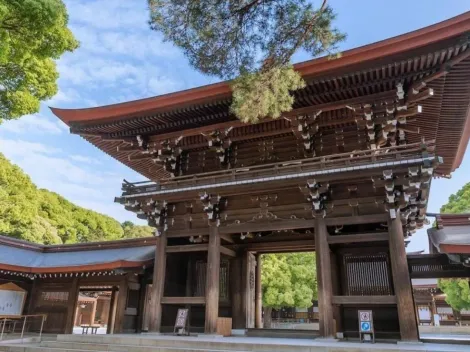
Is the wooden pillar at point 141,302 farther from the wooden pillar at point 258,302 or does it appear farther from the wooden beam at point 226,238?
the wooden pillar at point 258,302

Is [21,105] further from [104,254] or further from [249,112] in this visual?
[104,254]

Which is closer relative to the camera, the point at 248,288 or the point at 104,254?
the point at 248,288

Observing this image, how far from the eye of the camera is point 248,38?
23.1ft

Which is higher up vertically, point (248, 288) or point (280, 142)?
point (280, 142)

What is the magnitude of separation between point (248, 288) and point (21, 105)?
8.33 meters

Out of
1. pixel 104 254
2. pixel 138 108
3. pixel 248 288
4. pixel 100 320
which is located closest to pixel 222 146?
pixel 138 108

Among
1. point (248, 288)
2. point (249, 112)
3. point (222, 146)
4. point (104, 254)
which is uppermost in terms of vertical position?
point (222, 146)

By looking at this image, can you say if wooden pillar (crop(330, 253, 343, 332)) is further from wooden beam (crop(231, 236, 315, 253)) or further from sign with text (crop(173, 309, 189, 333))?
sign with text (crop(173, 309, 189, 333))

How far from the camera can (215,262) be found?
988 centimetres

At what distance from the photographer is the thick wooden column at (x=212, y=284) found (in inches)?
372

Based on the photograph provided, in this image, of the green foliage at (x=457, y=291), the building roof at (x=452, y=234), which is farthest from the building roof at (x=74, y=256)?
the green foliage at (x=457, y=291)

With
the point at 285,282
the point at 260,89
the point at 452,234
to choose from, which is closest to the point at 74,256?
the point at 260,89

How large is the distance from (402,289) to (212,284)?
4.76 metres

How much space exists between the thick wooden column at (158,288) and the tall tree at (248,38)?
5.52 metres
